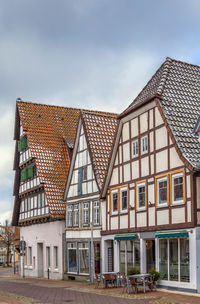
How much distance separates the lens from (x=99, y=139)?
3581 cm

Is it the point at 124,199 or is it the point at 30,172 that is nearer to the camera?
the point at 124,199

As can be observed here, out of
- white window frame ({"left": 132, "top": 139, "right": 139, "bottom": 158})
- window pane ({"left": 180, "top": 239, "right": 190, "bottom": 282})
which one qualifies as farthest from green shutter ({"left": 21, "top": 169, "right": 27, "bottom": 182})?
window pane ({"left": 180, "top": 239, "right": 190, "bottom": 282})

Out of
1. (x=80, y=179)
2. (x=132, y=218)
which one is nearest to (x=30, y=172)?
(x=80, y=179)

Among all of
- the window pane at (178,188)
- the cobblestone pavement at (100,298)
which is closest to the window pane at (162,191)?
the window pane at (178,188)

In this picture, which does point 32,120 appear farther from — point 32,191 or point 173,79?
point 173,79

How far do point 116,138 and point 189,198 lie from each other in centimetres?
771

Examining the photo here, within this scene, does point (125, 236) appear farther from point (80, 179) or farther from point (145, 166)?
point (80, 179)

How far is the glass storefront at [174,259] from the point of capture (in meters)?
24.4

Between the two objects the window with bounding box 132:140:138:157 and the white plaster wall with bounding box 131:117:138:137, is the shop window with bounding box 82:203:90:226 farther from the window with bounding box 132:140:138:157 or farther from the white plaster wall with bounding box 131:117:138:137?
the white plaster wall with bounding box 131:117:138:137

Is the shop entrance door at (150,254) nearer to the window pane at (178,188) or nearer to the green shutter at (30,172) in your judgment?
the window pane at (178,188)

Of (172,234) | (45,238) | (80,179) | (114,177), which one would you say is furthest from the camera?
(45,238)

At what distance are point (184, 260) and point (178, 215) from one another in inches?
76.6

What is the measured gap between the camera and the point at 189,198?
23938mm

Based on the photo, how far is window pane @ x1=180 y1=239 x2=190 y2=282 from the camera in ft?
79.4
